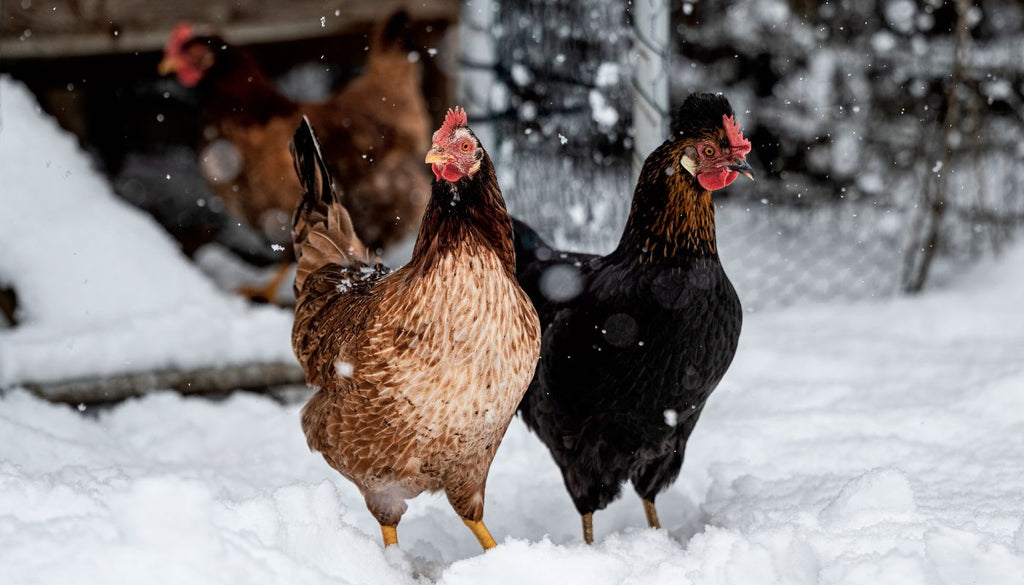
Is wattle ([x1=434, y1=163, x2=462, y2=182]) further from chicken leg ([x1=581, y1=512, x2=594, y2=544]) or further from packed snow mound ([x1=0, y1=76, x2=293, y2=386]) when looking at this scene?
packed snow mound ([x1=0, y1=76, x2=293, y2=386])

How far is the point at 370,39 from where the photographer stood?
15.6 ft

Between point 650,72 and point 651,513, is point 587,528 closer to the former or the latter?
point 651,513

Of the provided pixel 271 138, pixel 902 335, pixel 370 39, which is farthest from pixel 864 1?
Result: pixel 271 138

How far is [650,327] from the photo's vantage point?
2072mm

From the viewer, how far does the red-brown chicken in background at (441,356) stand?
70.8 inches

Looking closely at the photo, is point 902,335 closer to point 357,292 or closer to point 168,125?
point 357,292

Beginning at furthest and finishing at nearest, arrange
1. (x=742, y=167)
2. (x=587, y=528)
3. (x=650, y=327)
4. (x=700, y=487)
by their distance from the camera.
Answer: (x=700, y=487)
(x=587, y=528)
(x=650, y=327)
(x=742, y=167)

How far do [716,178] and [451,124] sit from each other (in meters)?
0.58

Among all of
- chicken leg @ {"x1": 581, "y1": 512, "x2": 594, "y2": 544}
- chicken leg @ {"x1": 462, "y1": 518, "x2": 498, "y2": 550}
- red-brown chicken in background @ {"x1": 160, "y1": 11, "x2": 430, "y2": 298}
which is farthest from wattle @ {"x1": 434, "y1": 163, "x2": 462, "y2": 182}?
red-brown chicken in background @ {"x1": 160, "y1": 11, "x2": 430, "y2": 298}

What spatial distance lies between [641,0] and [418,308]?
1454 millimetres

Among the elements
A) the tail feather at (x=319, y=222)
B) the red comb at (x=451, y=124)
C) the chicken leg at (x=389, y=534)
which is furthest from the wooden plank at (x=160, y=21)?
the chicken leg at (x=389, y=534)

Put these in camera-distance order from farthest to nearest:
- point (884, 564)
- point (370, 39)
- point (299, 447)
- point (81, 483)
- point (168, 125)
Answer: point (168, 125) → point (370, 39) → point (299, 447) → point (81, 483) → point (884, 564)

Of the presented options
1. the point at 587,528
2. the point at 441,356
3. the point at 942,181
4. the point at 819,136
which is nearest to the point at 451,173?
the point at 441,356

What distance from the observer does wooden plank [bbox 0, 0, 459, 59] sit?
4.02 m
